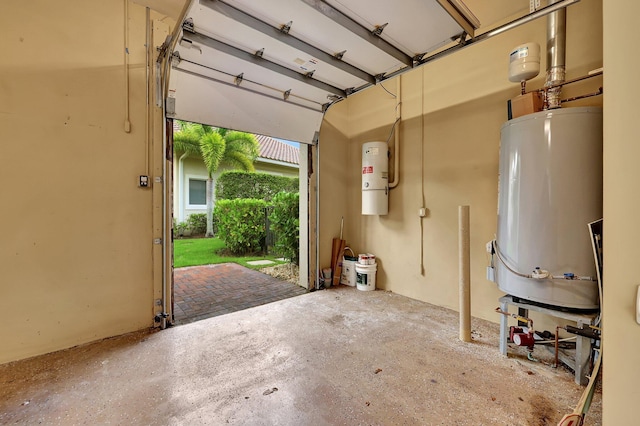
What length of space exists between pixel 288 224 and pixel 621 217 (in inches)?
174

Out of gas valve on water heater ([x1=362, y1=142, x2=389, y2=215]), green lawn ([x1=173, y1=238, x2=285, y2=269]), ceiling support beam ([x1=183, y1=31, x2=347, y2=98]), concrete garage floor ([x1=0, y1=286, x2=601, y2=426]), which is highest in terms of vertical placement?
ceiling support beam ([x1=183, y1=31, x2=347, y2=98])

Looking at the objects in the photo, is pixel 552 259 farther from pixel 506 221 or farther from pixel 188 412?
pixel 188 412

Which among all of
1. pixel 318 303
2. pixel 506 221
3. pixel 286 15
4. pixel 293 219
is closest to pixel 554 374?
pixel 506 221

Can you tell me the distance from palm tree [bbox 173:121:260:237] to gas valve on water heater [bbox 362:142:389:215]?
5.67m

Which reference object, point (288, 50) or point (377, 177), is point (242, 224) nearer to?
point (377, 177)

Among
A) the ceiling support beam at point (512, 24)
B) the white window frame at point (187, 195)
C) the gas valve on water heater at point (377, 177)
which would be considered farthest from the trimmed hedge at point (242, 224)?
the ceiling support beam at point (512, 24)

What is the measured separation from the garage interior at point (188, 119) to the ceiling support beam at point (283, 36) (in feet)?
0.07

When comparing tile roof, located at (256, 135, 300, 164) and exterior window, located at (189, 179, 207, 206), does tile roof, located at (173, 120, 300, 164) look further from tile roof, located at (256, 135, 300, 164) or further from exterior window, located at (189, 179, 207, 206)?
exterior window, located at (189, 179, 207, 206)

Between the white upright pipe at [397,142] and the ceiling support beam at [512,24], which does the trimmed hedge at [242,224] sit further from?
the ceiling support beam at [512,24]

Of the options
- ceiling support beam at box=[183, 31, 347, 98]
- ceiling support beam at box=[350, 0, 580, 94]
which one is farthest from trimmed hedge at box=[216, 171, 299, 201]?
ceiling support beam at box=[350, 0, 580, 94]

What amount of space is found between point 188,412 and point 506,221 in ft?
8.81

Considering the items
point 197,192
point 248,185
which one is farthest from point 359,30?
point 197,192

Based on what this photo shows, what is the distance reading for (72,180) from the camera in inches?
90.0

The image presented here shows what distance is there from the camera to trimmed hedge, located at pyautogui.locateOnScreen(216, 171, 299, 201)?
351 inches
